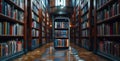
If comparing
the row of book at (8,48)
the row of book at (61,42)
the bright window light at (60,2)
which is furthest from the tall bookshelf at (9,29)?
the bright window light at (60,2)

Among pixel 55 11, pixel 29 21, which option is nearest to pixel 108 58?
pixel 29 21

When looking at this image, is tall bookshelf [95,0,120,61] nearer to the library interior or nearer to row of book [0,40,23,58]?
the library interior

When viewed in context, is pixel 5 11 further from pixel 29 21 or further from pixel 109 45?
pixel 29 21

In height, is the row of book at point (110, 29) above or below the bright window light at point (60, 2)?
below

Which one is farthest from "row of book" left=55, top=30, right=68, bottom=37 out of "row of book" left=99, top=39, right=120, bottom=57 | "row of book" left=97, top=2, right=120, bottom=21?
"row of book" left=99, top=39, right=120, bottom=57

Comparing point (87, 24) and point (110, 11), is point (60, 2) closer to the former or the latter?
point (87, 24)

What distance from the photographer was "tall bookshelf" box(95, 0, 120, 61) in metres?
3.97

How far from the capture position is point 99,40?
578cm

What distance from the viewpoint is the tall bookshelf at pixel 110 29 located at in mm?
3969

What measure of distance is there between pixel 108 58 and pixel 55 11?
48.6 ft

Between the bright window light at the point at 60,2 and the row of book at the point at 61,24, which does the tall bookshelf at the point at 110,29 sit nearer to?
the row of book at the point at 61,24

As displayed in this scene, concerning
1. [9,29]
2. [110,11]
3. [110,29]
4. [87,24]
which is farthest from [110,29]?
[87,24]

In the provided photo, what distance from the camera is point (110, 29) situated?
4480 mm

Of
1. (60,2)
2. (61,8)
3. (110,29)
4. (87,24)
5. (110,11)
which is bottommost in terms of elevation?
(110,29)
